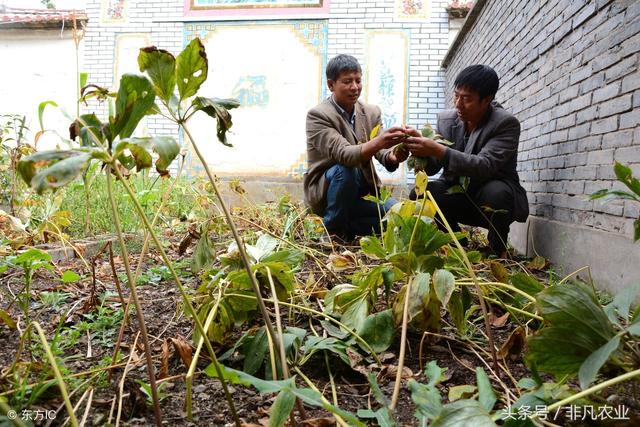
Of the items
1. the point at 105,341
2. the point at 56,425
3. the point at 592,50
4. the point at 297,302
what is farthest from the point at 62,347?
the point at 592,50

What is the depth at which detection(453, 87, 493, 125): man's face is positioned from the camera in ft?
7.91

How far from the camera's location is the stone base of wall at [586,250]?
66.2 inches

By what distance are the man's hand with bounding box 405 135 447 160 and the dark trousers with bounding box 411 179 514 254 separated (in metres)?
0.35

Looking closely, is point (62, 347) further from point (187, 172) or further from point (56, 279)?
point (187, 172)

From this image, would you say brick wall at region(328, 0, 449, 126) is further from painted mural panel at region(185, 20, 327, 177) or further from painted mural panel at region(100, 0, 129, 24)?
painted mural panel at region(100, 0, 129, 24)

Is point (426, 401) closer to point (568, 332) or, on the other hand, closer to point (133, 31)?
point (568, 332)

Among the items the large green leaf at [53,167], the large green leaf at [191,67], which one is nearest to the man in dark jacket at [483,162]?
the large green leaf at [191,67]

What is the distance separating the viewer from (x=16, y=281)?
1.67 metres

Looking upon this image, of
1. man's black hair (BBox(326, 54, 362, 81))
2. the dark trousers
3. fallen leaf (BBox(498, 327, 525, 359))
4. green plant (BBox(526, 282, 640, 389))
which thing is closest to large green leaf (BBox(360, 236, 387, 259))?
fallen leaf (BBox(498, 327, 525, 359))

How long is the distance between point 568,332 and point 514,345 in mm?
340

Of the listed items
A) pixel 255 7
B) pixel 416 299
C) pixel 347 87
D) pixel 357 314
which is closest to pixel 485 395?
pixel 416 299

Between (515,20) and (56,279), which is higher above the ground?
(515,20)

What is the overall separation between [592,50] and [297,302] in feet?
5.66

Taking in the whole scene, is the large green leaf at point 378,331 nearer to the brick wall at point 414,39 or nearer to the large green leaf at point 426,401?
the large green leaf at point 426,401
